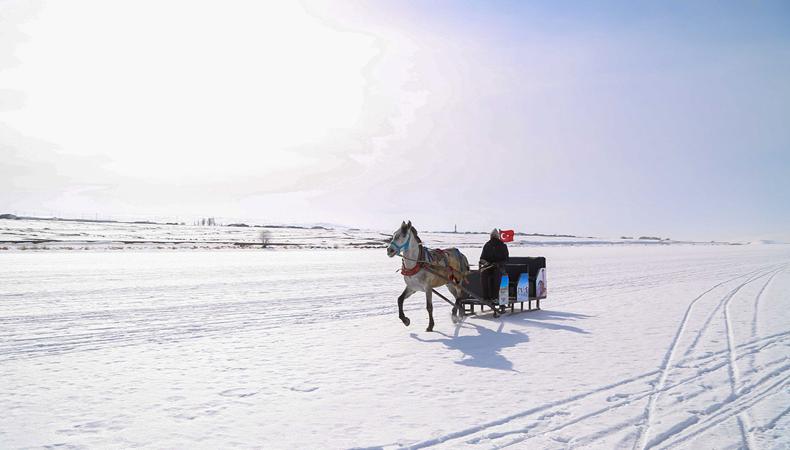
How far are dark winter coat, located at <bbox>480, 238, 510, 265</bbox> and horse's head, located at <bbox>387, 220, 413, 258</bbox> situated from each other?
9.35ft

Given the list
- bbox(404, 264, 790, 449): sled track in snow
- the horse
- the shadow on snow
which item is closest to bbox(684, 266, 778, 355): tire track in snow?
bbox(404, 264, 790, 449): sled track in snow

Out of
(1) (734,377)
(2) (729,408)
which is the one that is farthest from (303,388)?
(1) (734,377)

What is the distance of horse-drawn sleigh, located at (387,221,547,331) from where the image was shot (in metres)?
12.1

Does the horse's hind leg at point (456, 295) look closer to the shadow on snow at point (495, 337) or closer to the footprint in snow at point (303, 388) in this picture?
the shadow on snow at point (495, 337)

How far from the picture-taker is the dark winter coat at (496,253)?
46.3 ft

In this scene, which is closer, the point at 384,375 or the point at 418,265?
the point at 384,375

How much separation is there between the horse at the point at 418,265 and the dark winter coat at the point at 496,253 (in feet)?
4.42

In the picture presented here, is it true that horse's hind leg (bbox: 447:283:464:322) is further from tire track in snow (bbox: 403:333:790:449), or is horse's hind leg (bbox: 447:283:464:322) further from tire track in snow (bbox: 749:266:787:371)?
tire track in snow (bbox: 749:266:787:371)

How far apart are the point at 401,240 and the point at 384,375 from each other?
4.16m

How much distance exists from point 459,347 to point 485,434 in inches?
181

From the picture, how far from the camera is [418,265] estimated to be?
12188 millimetres

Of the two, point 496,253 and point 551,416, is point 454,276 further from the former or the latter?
point 551,416

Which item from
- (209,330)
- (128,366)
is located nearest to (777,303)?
(209,330)

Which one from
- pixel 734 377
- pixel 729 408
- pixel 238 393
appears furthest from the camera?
pixel 734 377
